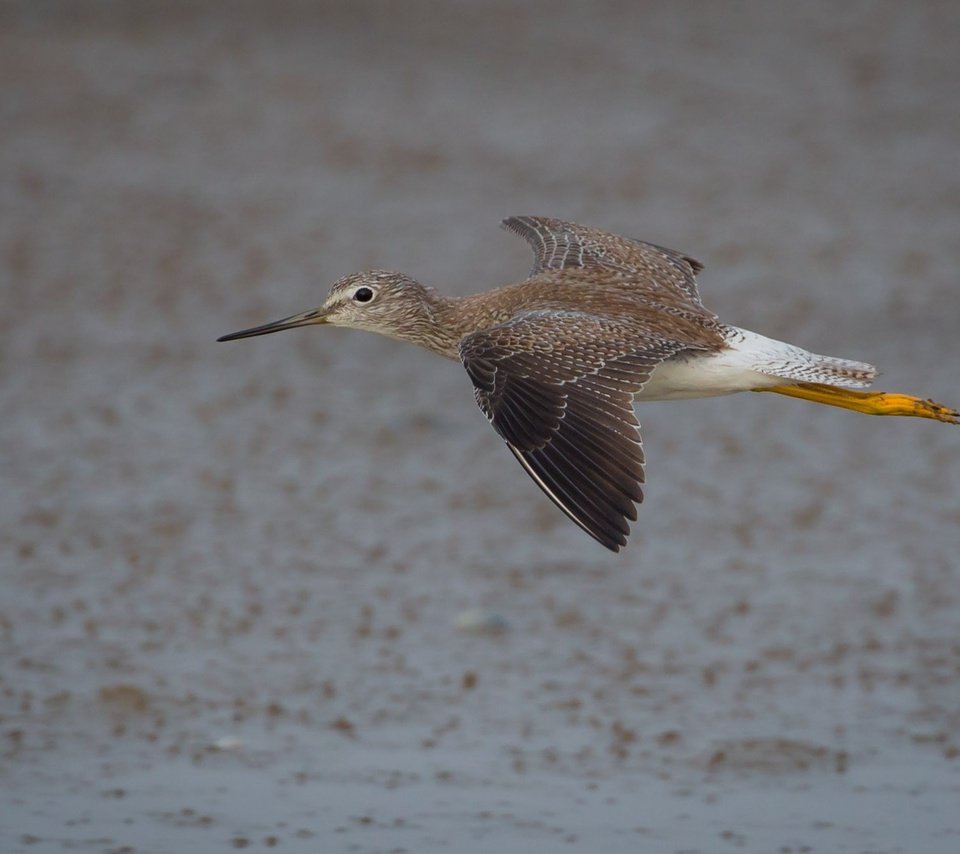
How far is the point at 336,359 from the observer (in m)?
10.7

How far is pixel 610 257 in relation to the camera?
7355mm

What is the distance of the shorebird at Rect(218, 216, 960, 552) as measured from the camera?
553 centimetres

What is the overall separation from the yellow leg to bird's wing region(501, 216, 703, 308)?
1.98 feet

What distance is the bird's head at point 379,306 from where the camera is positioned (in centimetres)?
690

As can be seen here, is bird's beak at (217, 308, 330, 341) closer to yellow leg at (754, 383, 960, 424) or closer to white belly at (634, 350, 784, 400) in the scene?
white belly at (634, 350, 784, 400)

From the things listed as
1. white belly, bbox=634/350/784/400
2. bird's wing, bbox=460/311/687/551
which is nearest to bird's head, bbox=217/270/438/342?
bird's wing, bbox=460/311/687/551

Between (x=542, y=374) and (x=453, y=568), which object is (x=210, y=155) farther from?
(x=542, y=374)

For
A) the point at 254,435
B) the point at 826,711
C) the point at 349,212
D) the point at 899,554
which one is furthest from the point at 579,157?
the point at 826,711

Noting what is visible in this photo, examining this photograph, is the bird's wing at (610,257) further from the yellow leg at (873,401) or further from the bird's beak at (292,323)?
the bird's beak at (292,323)

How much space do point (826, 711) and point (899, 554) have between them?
1.42 meters

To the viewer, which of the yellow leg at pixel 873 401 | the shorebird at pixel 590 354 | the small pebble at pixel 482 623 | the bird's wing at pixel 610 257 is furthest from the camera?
the small pebble at pixel 482 623

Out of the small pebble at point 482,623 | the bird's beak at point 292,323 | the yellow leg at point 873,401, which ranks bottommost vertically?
the small pebble at point 482,623

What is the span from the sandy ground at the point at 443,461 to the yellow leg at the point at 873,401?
138 cm

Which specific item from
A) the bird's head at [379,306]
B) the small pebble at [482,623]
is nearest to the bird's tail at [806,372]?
the bird's head at [379,306]
